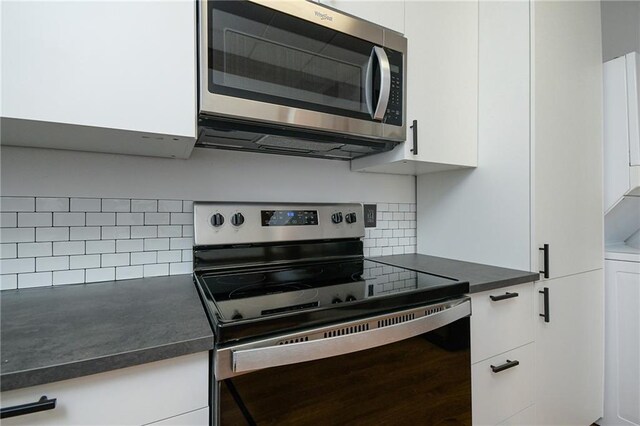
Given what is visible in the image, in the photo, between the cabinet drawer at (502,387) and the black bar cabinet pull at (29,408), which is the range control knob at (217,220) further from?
the cabinet drawer at (502,387)

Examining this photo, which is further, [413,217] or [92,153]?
[413,217]

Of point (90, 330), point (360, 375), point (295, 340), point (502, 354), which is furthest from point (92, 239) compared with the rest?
point (502, 354)

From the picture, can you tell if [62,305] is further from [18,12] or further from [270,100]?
[270,100]

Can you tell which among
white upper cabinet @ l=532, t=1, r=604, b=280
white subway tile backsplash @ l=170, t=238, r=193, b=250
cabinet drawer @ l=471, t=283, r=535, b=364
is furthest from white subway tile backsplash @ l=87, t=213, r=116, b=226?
white upper cabinet @ l=532, t=1, r=604, b=280

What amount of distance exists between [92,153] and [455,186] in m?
1.57

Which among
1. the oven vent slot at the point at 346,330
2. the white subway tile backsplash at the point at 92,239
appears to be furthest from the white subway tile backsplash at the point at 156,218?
the oven vent slot at the point at 346,330

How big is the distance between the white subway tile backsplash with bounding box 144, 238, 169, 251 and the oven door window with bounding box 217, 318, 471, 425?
2.29ft

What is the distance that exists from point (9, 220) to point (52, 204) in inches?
4.5

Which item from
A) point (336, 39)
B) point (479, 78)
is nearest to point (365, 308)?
point (336, 39)

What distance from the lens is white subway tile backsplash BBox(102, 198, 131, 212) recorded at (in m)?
1.12

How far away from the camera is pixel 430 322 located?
37.5 inches

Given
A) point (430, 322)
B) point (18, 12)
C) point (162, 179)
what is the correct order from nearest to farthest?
point (18, 12)
point (430, 322)
point (162, 179)

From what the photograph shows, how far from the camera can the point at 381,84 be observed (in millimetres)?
1152

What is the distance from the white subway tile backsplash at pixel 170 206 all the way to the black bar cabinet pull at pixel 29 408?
0.75 m
